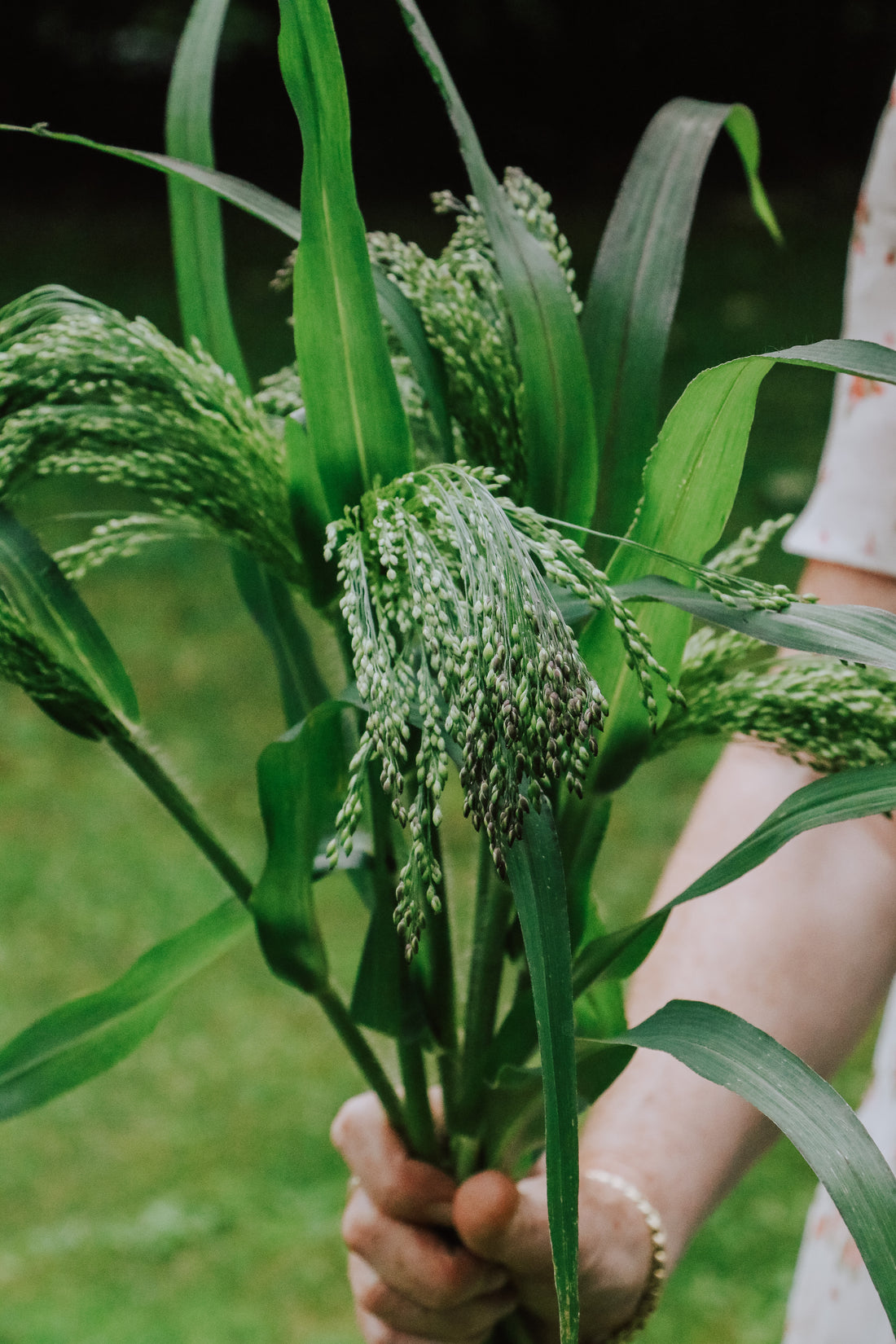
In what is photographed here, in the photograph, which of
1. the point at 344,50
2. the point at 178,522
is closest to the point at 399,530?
the point at 178,522

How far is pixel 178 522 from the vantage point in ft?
2.07

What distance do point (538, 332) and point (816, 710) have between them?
0.19m

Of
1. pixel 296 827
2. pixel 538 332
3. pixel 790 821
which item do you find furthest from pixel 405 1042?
pixel 538 332

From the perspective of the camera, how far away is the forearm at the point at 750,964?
92 centimetres

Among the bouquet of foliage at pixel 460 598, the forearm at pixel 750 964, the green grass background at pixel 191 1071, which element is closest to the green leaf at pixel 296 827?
the bouquet of foliage at pixel 460 598

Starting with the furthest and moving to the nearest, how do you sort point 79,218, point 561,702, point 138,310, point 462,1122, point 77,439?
point 79,218, point 138,310, point 462,1122, point 77,439, point 561,702

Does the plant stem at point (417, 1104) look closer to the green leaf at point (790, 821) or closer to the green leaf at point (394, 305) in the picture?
the green leaf at point (790, 821)

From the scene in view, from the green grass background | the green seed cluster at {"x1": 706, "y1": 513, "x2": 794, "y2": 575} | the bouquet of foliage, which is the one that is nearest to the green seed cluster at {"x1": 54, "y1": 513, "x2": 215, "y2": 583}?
the bouquet of foliage

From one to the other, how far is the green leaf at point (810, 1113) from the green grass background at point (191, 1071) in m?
0.98

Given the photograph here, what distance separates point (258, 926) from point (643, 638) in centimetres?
28

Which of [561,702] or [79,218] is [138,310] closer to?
[79,218]

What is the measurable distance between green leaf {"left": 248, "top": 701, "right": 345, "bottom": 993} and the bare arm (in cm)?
16

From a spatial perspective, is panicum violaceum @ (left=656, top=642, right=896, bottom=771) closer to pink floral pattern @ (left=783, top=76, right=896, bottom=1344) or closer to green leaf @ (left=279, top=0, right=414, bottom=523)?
green leaf @ (left=279, top=0, right=414, bottom=523)

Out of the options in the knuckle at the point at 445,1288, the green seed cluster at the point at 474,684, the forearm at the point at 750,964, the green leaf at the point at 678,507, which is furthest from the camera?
the forearm at the point at 750,964
